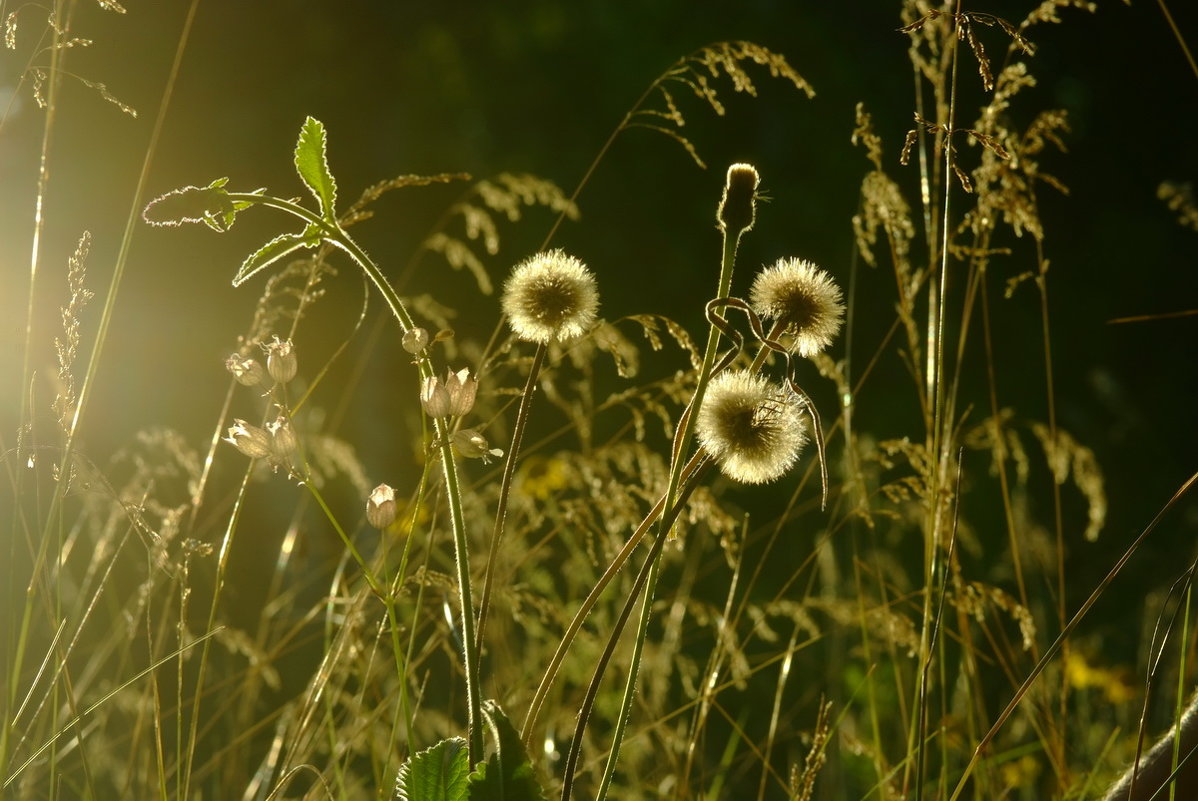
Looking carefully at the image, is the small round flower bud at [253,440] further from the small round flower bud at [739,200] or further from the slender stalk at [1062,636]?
the slender stalk at [1062,636]

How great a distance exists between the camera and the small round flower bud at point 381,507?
2.56ft

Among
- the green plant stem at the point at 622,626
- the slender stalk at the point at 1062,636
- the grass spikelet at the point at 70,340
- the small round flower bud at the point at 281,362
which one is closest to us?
the green plant stem at the point at 622,626

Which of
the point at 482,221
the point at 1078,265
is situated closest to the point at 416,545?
the point at 482,221

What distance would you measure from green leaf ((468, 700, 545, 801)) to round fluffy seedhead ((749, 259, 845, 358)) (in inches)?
12.0

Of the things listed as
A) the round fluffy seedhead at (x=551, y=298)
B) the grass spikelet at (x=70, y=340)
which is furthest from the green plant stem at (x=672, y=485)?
the grass spikelet at (x=70, y=340)

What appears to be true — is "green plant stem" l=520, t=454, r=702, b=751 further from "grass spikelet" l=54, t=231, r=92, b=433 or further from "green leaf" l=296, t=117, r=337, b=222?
"grass spikelet" l=54, t=231, r=92, b=433

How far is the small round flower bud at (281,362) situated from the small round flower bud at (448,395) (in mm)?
174

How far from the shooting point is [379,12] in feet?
19.6

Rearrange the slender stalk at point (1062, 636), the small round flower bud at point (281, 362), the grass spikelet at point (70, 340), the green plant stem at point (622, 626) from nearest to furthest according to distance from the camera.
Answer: the green plant stem at point (622, 626) < the slender stalk at point (1062, 636) < the small round flower bud at point (281, 362) < the grass spikelet at point (70, 340)

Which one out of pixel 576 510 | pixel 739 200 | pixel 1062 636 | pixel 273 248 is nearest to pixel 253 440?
pixel 273 248

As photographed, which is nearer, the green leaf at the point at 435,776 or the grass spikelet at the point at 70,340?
the green leaf at the point at 435,776

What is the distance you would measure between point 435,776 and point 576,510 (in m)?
0.81

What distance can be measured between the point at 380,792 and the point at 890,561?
1.87 meters

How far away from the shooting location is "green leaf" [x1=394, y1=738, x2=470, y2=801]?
29.3 inches
